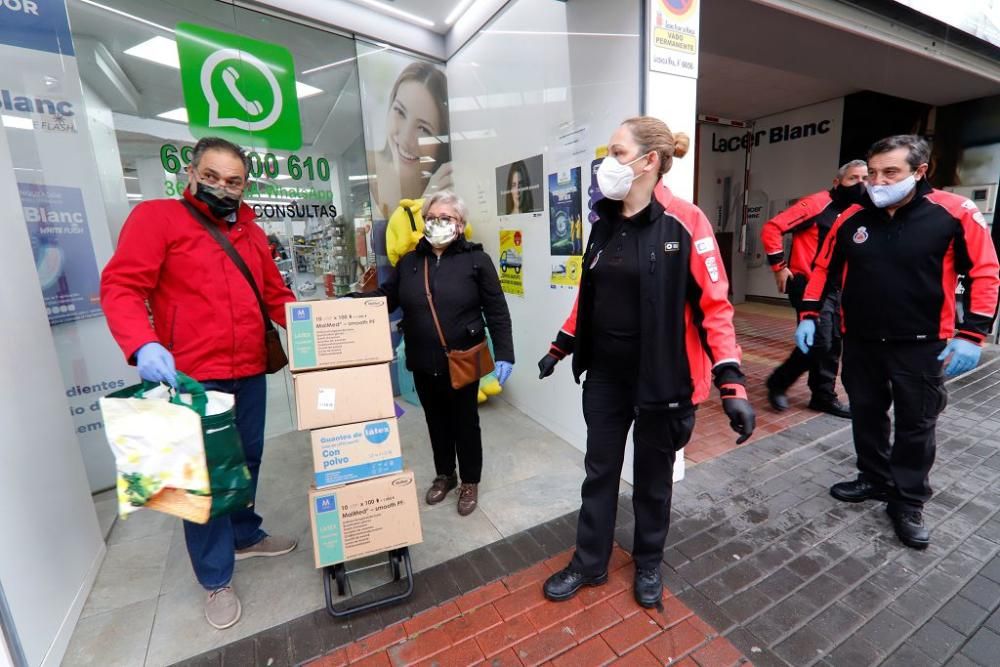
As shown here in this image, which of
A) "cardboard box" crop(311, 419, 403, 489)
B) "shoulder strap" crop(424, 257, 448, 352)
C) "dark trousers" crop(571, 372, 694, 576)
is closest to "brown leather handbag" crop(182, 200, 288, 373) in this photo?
"cardboard box" crop(311, 419, 403, 489)

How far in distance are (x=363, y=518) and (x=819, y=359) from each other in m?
3.50

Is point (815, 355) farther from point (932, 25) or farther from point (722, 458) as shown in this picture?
point (932, 25)

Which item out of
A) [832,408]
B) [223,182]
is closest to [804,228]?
[832,408]

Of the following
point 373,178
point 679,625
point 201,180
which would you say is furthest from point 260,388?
A: point 373,178

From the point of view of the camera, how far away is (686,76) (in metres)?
2.38

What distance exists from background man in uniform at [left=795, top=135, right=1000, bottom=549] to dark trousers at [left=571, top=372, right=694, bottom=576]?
3.98 feet

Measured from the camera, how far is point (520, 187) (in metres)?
3.40

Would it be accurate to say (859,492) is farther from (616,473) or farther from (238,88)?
(238,88)

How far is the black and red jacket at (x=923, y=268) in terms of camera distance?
6.47ft

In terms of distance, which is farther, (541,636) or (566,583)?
(566,583)

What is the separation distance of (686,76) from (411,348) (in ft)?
6.37

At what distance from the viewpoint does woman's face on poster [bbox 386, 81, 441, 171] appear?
401 centimetres

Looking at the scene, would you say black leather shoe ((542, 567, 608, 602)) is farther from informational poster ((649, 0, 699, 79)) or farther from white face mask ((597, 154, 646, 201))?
informational poster ((649, 0, 699, 79))

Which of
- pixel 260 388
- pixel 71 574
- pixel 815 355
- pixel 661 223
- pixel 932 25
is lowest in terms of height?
pixel 71 574
